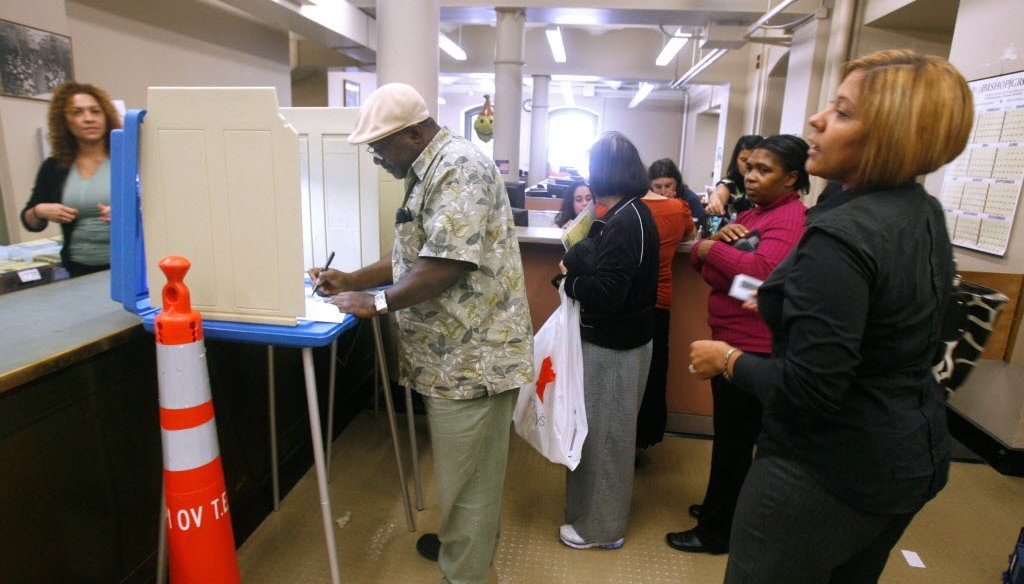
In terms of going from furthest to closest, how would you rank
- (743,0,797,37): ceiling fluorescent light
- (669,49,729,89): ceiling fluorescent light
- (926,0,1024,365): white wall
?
1. (669,49,729,89): ceiling fluorescent light
2. (743,0,797,37): ceiling fluorescent light
3. (926,0,1024,365): white wall

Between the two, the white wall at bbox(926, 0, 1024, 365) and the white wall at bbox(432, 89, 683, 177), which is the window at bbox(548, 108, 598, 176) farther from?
the white wall at bbox(926, 0, 1024, 365)

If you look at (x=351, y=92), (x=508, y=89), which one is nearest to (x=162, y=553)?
(x=508, y=89)

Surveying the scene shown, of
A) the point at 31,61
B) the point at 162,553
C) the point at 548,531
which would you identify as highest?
the point at 31,61

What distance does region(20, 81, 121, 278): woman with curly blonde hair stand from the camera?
2.12 m

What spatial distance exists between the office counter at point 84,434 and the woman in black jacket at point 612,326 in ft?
3.67

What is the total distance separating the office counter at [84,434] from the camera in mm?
1154

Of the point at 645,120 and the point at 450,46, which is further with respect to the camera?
the point at 645,120

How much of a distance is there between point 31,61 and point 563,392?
3.08m

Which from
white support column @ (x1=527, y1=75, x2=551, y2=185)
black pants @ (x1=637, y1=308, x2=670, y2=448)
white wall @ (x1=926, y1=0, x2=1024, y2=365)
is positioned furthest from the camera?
white support column @ (x1=527, y1=75, x2=551, y2=185)

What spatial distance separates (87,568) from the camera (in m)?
1.34

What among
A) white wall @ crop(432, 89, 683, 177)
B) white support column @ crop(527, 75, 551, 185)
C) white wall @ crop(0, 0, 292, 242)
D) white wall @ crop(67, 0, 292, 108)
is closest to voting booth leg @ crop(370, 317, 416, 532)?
white wall @ crop(0, 0, 292, 242)

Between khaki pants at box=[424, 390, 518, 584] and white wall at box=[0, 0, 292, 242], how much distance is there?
8.51 ft

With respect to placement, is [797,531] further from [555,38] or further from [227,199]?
[555,38]

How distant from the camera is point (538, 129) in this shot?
→ 1032 cm
